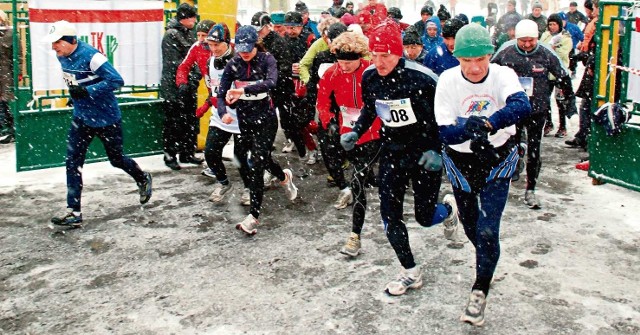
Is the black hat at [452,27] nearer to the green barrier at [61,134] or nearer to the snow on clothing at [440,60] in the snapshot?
the snow on clothing at [440,60]

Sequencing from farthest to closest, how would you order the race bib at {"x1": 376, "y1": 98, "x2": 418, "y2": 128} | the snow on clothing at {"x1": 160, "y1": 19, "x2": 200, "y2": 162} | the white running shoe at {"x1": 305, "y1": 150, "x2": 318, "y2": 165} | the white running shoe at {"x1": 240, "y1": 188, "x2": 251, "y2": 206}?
1. the white running shoe at {"x1": 305, "y1": 150, "x2": 318, "y2": 165}
2. the snow on clothing at {"x1": 160, "y1": 19, "x2": 200, "y2": 162}
3. the white running shoe at {"x1": 240, "y1": 188, "x2": 251, "y2": 206}
4. the race bib at {"x1": 376, "y1": 98, "x2": 418, "y2": 128}

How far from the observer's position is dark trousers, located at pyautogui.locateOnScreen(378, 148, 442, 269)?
5.03m

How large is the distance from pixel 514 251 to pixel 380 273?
1295 millimetres

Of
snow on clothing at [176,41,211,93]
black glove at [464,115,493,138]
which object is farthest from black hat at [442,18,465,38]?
black glove at [464,115,493,138]

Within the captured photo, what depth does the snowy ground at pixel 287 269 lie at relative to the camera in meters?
4.70

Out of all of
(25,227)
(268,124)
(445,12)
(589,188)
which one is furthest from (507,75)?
(445,12)

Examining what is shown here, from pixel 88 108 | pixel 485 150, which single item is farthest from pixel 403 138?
pixel 88 108

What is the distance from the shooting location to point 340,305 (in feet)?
16.2

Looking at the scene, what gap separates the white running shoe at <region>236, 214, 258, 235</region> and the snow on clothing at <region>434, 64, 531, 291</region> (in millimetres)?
2484

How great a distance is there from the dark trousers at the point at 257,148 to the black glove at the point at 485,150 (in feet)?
8.94

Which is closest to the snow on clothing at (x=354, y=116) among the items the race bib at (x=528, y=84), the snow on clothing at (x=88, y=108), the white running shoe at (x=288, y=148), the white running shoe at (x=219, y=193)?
the white running shoe at (x=219, y=193)

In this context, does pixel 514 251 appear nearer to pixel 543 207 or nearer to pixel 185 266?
pixel 543 207

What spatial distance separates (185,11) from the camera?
9055 mm

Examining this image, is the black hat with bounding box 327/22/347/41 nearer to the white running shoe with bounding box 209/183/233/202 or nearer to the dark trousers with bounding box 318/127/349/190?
the dark trousers with bounding box 318/127/349/190
